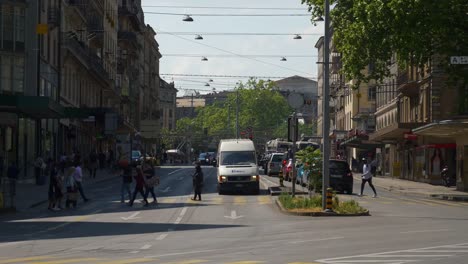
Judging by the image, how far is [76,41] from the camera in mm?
74750

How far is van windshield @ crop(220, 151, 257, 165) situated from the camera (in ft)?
149

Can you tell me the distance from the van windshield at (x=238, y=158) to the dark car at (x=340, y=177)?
4206 millimetres

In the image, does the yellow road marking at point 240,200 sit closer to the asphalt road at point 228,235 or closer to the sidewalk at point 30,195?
the asphalt road at point 228,235

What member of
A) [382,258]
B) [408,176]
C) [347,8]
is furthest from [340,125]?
[382,258]

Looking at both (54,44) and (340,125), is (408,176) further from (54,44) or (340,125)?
(340,125)

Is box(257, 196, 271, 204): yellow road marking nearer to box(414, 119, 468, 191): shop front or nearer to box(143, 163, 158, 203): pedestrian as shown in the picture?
box(143, 163, 158, 203): pedestrian

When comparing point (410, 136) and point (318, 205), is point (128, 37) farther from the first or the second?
point (318, 205)

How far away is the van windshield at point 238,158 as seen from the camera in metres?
45.4

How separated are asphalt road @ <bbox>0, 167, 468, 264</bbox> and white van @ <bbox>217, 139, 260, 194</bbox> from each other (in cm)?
685

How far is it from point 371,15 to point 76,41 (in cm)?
3582

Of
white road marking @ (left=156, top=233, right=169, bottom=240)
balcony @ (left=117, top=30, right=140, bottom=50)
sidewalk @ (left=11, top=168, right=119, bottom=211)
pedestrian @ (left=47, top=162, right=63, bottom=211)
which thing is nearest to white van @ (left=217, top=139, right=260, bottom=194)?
sidewalk @ (left=11, top=168, right=119, bottom=211)

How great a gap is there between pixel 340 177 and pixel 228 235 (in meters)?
24.8

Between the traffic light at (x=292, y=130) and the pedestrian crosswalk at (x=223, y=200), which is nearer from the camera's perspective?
the traffic light at (x=292, y=130)

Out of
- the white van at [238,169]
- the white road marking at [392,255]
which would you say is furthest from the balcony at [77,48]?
the white road marking at [392,255]
